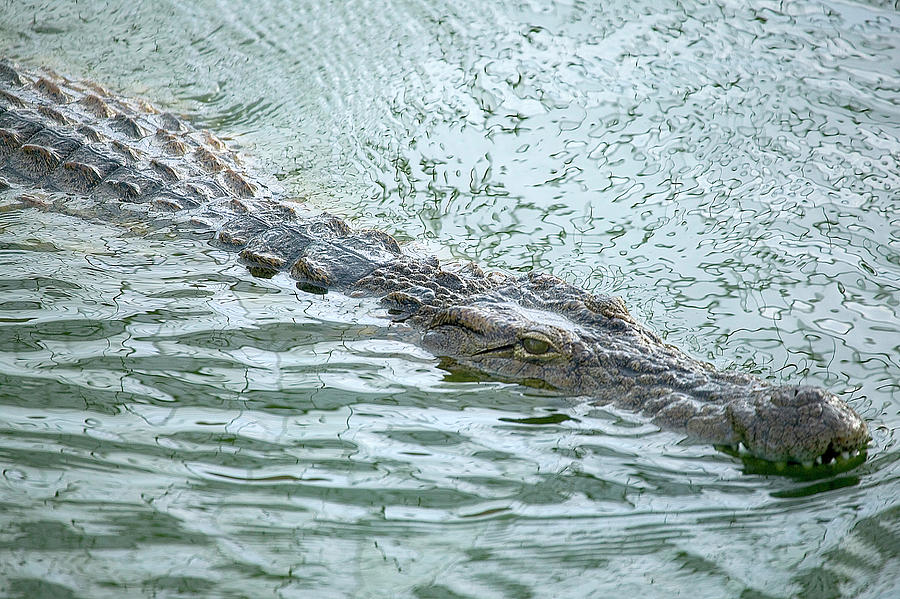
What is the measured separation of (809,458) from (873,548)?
44 centimetres

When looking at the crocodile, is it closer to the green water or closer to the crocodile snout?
the crocodile snout

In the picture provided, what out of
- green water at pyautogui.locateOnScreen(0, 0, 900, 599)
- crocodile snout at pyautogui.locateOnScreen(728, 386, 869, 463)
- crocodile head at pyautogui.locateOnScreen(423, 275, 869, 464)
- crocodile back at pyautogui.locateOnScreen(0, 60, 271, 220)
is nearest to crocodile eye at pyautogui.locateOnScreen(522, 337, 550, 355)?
crocodile head at pyautogui.locateOnScreen(423, 275, 869, 464)

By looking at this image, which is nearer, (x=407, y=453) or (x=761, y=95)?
(x=407, y=453)

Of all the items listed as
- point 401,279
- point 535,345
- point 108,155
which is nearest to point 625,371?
point 535,345

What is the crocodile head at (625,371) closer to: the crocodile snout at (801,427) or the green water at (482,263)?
the crocodile snout at (801,427)

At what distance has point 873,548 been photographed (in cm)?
331

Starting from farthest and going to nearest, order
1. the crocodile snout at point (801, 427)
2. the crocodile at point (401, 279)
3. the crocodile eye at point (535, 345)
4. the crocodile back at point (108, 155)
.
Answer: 1. the crocodile back at point (108, 155)
2. the crocodile eye at point (535, 345)
3. the crocodile at point (401, 279)
4. the crocodile snout at point (801, 427)

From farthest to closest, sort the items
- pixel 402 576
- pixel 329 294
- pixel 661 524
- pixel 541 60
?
1. pixel 541 60
2. pixel 329 294
3. pixel 661 524
4. pixel 402 576

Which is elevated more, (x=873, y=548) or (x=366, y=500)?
(x=873, y=548)

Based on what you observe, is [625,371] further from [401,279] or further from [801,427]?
[401,279]

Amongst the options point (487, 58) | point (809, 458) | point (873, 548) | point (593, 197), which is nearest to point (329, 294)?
point (593, 197)

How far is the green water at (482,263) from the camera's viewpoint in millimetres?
3301

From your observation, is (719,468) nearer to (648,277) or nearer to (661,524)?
(661,524)

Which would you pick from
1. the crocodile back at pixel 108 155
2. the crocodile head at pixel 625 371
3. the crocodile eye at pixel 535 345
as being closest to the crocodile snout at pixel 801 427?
the crocodile head at pixel 625 371
